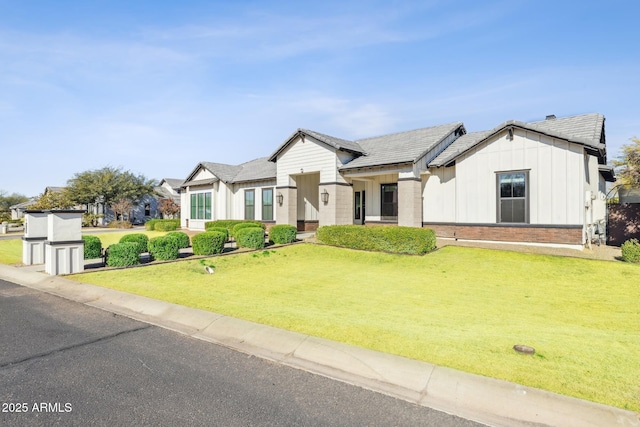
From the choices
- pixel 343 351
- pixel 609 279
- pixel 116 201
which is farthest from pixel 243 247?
pixel 116 201

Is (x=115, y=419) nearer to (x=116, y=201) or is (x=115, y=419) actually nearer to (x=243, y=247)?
(x=243, y=247)

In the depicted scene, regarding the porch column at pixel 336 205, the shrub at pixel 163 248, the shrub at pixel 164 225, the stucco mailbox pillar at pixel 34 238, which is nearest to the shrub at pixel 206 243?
the shrub at pixel 163 248

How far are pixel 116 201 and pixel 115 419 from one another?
1916 inches

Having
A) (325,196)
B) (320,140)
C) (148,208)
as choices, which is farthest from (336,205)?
(148,208)

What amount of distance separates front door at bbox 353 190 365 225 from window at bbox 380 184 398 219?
189cm

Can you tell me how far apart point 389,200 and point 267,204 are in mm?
9565

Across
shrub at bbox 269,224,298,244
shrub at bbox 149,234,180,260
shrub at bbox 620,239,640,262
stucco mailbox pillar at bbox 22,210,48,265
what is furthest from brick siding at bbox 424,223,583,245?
stucco mailbox pillar at bbox 22,210,48,265

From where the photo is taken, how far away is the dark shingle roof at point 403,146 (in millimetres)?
17639

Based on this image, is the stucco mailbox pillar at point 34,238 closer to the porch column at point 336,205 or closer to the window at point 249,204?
the porch column at point 336,205

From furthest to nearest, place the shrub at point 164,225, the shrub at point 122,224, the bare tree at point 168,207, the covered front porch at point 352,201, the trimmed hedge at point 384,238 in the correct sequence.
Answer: the bare tree at point 168,207, the shrub at point 122,224, the shrub at point 164,225, the covered front porch at point 352,201, the trimmed hedge at point 384,238

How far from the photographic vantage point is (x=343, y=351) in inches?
197

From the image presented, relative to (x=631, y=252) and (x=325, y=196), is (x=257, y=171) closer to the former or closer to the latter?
(x=325, y=196)

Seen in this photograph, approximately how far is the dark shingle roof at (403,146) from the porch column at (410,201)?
3.89 ft

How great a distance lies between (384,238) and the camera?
14797 millimetres
